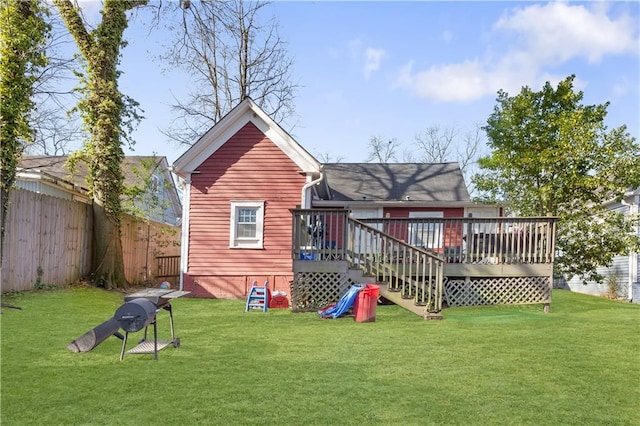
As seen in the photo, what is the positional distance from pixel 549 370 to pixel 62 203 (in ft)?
36.8

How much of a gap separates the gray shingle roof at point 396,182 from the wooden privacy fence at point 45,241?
7.92m

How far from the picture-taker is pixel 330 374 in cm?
512

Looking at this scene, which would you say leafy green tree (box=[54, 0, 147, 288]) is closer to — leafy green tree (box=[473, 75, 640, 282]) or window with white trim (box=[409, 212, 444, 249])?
window with white trim (box=[409, 212, 444, 249])

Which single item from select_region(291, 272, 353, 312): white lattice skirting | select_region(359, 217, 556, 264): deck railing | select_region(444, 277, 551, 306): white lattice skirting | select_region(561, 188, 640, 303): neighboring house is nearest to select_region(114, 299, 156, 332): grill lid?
select_region(291, 272, 353, 312): white lattice skirting

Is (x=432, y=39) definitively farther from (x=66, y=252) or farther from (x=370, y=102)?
(x=66, y=252)

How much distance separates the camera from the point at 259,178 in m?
13.6

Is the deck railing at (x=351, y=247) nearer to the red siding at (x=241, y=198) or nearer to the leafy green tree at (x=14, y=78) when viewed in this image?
the red siding at (x=241, y=198)

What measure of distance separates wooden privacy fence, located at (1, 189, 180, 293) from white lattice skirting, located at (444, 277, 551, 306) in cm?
917

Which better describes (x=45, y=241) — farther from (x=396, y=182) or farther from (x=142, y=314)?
(x=396, y=182)

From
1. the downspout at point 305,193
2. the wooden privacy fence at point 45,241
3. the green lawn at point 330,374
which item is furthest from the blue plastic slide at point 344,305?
the wooden privacy fence at point 45,241

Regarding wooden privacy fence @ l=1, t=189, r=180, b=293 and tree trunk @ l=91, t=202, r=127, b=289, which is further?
tree trunk @ l=91, t=202, r=127, b=289

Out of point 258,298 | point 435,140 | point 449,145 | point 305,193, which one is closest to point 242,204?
point 305,193

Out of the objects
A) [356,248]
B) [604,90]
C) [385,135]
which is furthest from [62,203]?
[385,135]

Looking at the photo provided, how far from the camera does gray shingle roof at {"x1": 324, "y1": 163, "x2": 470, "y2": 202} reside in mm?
17531
